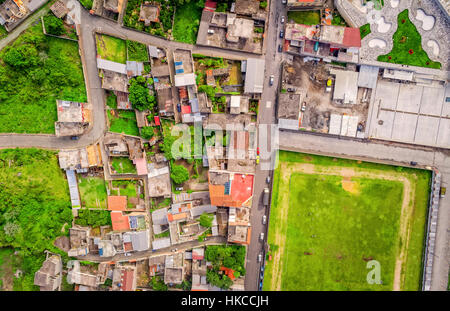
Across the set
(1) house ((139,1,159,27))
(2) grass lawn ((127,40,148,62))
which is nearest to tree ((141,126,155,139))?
(2) grass lawn ((127,40,148,62))

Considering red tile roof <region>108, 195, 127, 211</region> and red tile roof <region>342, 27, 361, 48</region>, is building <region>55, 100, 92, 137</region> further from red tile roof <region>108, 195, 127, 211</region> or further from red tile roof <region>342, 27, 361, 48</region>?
red tile roof <region>342, 27, 361, 48</region>

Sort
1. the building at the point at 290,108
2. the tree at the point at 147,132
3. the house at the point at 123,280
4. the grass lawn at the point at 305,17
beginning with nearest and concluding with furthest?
the building at the point at 290,108 < the grass lawn at the point at 305,17 < the tree at the point at 147,132 < the house at the point at 123,280

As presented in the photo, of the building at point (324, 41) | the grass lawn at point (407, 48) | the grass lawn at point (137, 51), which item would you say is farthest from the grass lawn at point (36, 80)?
the grass lawn at point (407, 48)

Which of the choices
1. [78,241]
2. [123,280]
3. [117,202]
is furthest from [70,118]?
[123,280]

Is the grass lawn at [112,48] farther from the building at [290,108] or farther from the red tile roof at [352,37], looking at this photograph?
the red tile roof at [352,37]

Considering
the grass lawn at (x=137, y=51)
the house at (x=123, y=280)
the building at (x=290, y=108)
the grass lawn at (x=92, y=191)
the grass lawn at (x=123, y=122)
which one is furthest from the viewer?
the grass lawn at (x=92, y=191)

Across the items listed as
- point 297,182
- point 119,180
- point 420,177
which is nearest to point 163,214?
point 119,180
